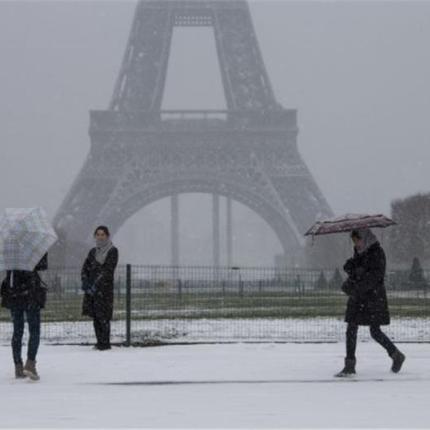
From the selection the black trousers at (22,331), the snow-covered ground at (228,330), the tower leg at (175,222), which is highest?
the tower leg at (175,222)

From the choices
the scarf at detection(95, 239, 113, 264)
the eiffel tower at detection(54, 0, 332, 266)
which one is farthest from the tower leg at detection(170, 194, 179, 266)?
the scarf at detection(95, 239, 113, 264)

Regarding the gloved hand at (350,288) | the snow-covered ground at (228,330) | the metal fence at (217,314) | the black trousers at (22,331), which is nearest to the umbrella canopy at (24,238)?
the black trousers at (22,331)

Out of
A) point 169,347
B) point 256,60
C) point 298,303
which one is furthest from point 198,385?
point 256,60

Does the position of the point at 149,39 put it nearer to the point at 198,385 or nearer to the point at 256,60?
the point at 256,60

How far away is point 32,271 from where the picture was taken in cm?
788

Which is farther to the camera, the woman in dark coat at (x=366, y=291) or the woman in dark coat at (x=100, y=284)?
the woman in dark coat at (x=100, y=284)

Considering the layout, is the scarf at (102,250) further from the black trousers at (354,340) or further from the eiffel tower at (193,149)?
the eiffel tower at (193,149)

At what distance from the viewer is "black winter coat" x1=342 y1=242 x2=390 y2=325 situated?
7.87 m

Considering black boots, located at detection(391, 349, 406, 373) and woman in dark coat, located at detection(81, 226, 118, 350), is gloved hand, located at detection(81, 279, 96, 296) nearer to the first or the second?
woman in dark coat, located at detection(81, 226, 118, 350)

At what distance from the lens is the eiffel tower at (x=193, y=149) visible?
5528 centimetres

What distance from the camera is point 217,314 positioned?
1598 cm

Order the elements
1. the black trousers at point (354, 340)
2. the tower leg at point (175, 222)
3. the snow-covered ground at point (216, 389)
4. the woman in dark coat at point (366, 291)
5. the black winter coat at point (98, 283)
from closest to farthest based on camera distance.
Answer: the snow-covered ground at point (216, 389) < the black trousers at point (354, 340) < the woman in dark coat at point (366, 291) < the black winter coat at point (98, 283) < the tower leg at point (175, 222)

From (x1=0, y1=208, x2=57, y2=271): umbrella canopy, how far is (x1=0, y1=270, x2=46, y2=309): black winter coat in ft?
0.37

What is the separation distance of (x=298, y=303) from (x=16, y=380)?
10470 millimetres
